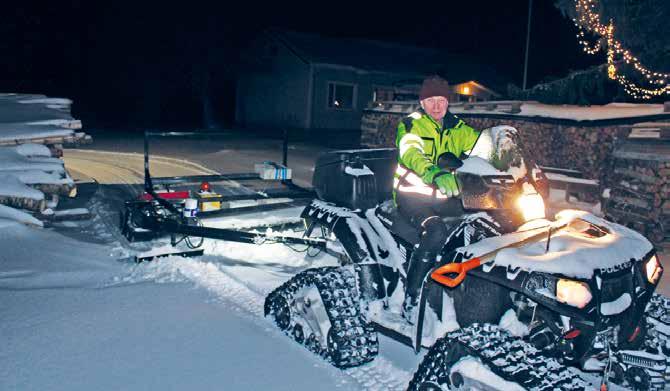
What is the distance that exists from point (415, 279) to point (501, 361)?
115 centimetres

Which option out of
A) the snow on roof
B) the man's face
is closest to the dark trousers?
the man's face

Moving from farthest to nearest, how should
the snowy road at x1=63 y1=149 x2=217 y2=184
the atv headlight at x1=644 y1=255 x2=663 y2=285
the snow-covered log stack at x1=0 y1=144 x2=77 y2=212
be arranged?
the snowy road at x1=63 y1=149 x2=217 y2=184 < the snow-covered log stack at x1=0 y1=144 x2=77 y2=212 < the atv headlight at x1=644 y1=255 x2=663 y2=285

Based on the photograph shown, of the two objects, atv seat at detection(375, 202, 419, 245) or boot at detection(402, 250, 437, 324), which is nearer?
boot at detection(402, 250, 437, 324)

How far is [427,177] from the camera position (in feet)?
13.4

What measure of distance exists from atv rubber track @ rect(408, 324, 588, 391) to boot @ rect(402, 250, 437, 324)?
0.71 meters

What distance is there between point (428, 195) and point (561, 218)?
0.94 meters

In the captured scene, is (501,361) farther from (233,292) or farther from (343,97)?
(343,97)

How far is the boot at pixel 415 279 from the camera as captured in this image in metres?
4.09

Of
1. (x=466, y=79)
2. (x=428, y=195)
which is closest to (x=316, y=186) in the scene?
(x=428, y=195)

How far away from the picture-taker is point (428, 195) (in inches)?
170

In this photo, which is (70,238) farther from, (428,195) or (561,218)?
(561,218)

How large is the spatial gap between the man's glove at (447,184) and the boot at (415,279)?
0.45 metres

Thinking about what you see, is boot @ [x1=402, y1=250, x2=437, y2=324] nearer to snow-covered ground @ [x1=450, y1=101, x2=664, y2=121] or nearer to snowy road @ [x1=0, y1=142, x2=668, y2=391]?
snowy road @ [x1=0, y1=142, x2=668, y2=391]

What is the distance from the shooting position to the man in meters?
4.05
